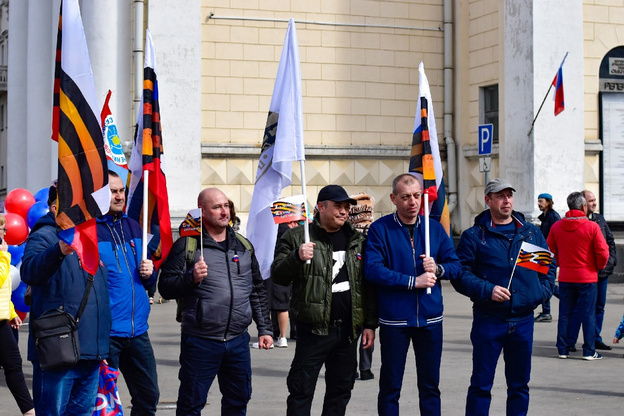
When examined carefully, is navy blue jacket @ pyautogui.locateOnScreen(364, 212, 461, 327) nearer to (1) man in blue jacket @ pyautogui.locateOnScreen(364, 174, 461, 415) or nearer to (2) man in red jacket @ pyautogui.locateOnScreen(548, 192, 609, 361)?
(1) man in blue jacket @ pyautogui.locateOnScreen(364, 174, 461, 415)

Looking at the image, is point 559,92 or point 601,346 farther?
point 559,92

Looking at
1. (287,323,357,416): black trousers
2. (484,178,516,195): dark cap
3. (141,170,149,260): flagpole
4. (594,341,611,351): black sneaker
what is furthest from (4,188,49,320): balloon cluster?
(594,341,611,351): black sneaker

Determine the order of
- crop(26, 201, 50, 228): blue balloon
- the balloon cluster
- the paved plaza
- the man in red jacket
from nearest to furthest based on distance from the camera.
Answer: the paved plaza < the man in red jacket < the balloon cluster < crop(26, 201, 50, 228): blue balloon

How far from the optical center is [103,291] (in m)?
6.66

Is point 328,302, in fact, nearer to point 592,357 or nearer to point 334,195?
point 334,195

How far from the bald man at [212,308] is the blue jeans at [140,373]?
0.65 feet

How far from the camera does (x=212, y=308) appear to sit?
7.09 m

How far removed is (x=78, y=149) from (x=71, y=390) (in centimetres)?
149

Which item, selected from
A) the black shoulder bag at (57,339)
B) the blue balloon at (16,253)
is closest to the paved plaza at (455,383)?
the blue balloon at (16,253)

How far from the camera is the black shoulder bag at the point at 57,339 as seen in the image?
634 centimetres

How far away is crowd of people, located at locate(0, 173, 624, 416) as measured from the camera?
6.95 m

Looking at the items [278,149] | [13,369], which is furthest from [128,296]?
[13,369]

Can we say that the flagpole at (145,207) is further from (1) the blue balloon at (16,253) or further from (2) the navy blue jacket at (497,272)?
(1) the blue balloon at (16,253)

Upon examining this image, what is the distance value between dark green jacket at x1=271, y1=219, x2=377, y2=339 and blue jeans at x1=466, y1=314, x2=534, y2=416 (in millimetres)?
853
